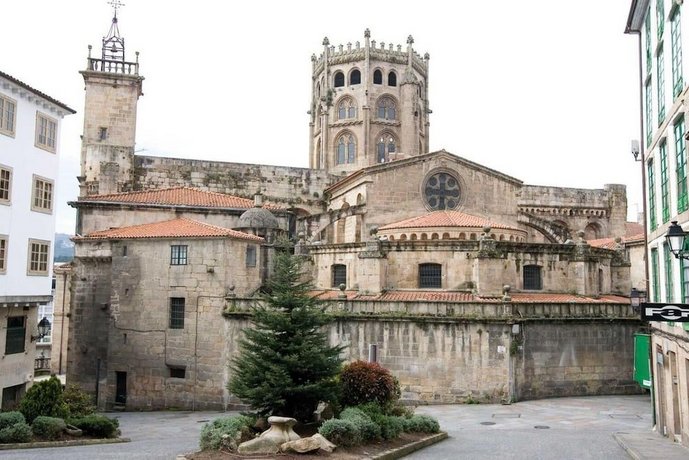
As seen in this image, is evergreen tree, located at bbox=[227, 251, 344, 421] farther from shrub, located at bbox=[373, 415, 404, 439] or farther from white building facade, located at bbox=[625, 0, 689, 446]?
white building facade, located at bbox=[625, 0, 689, 446]

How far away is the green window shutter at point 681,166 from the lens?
15.1m

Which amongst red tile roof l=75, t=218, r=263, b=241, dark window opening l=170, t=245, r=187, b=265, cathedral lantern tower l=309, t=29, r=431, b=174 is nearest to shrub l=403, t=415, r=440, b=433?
red tile roof l=75, t=218, r=263, b=241

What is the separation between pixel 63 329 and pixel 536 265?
1388 inches

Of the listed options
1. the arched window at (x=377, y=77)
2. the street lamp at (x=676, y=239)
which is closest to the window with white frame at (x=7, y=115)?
the street lamp at (x=676, y=239)

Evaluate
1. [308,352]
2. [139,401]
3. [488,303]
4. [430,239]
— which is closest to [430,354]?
[488,303]

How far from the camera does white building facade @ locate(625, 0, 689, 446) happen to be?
50.4 feet

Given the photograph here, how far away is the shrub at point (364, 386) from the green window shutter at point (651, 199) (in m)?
9.38

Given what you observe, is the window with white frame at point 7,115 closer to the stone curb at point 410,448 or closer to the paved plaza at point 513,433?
the paved plaza at point 513,433

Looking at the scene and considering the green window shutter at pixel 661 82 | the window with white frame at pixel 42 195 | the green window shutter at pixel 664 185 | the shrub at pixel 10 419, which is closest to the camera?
the green window shutter at pixel 664 185

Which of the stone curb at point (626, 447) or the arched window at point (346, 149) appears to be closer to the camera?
the stone curb at point (626, 447)

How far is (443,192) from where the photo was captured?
3962cm

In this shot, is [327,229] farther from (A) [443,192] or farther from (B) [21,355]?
(B) [21,355]

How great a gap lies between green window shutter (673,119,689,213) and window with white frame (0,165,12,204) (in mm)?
21680

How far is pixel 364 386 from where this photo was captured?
19.0 m
